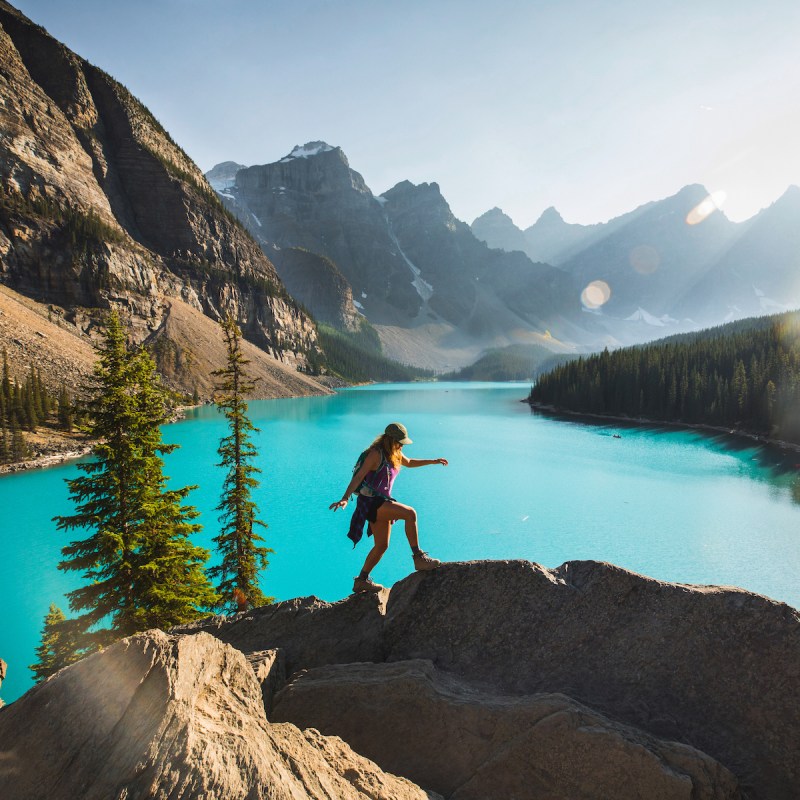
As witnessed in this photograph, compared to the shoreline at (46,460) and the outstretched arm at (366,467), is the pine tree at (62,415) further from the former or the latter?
the outstretched arm at (366,467)

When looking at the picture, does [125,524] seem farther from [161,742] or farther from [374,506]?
[161,742]

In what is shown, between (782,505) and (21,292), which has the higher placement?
(21,292)

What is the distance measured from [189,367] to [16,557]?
3859 inches

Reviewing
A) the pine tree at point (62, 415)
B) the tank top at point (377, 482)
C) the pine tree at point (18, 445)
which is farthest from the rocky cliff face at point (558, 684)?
the pine tree at point (62, 415)

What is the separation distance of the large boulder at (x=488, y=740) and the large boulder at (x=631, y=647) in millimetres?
629

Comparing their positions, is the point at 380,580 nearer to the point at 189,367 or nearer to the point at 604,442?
the point at 604,442

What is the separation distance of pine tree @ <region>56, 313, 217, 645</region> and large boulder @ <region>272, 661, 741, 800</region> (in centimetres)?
929

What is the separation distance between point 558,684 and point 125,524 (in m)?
12.7

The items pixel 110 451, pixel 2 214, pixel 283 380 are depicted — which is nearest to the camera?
pixel 110 451

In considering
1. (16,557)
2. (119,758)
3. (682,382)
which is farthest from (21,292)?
(682,382)

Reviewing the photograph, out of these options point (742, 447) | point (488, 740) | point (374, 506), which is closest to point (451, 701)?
point (488, 740)

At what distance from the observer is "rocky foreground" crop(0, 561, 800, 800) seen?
3.71 meters

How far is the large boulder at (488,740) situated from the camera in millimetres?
4996

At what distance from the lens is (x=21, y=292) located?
102 metres
